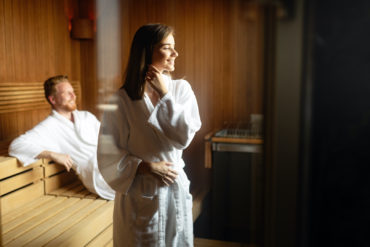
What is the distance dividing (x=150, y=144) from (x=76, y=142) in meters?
1.03

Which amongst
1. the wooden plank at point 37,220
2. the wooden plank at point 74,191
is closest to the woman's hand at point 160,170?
the wooden plank at point 37,220

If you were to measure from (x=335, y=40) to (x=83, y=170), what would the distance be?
1.65m

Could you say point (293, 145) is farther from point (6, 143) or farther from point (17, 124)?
point (17, 124)

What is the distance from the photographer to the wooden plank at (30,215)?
4.71ft

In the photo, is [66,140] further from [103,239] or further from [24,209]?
[103,239]

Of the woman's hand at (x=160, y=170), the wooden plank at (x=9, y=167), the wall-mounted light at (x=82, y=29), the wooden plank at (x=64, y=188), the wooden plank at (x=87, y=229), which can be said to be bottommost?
the wooden plank at (x=87, y=229)

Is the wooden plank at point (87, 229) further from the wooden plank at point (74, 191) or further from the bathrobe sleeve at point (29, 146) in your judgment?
the bathrobe sleeve at point (29, 146)

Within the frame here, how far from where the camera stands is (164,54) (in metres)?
0.94

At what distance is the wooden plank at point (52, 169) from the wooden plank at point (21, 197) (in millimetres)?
65

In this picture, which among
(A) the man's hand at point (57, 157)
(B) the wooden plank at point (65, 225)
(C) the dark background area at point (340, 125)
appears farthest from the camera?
(A) the man's hand at point (57, 157)

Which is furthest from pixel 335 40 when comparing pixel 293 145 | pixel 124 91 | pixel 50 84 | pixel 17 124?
pixel 17 124

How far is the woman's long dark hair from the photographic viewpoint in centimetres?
93

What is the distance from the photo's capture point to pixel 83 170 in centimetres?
181

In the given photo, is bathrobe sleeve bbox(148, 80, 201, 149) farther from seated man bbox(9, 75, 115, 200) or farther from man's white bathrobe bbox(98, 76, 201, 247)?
seated man bbox(9, 75, 115, 200)
